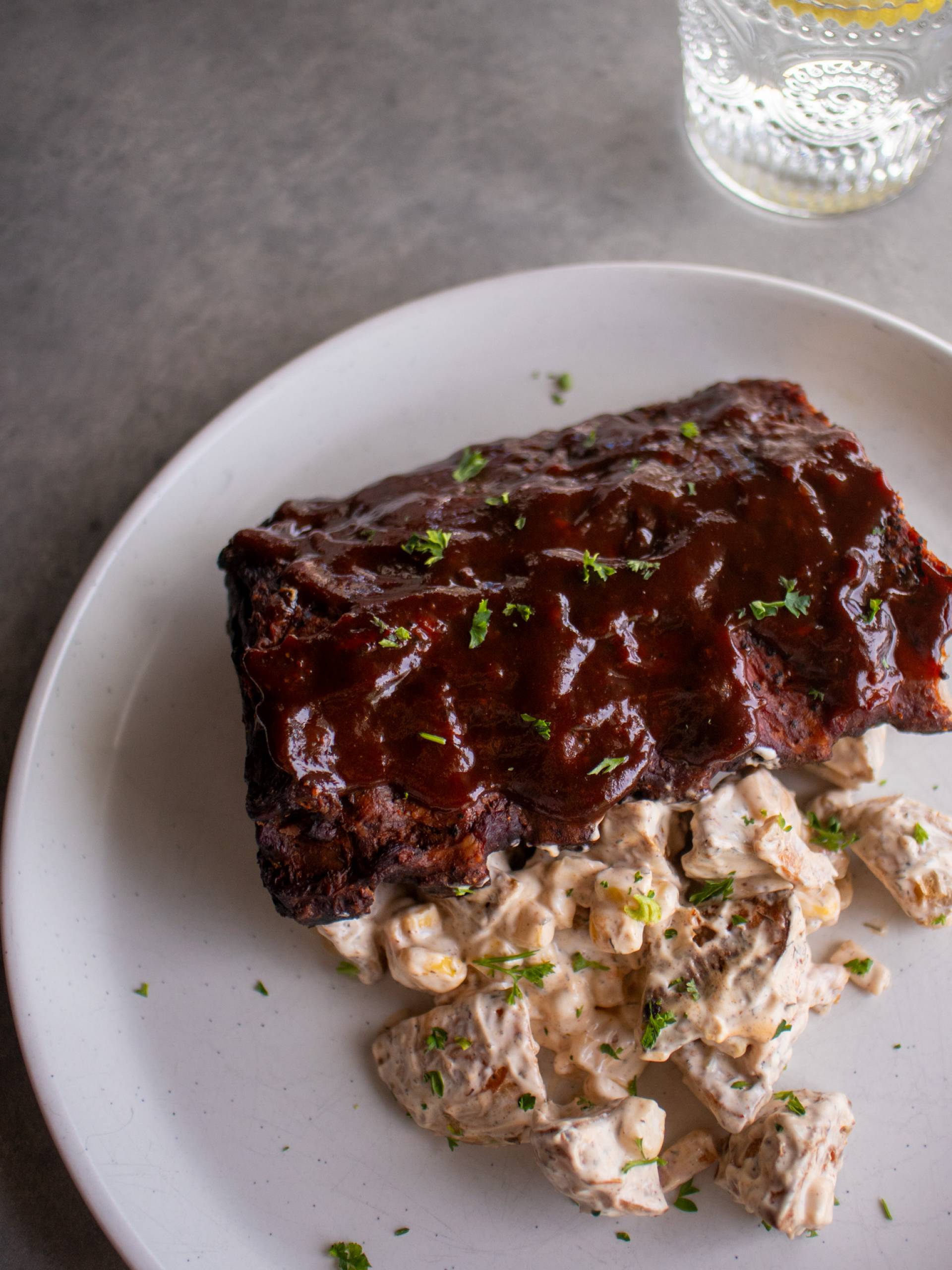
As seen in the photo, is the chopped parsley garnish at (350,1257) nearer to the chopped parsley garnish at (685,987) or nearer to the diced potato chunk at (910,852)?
the chopped parsley garnish at (685,987)

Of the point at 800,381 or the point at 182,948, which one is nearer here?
the point at 182,948

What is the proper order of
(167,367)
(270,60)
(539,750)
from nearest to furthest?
(539,750), (167,367), (270,60)

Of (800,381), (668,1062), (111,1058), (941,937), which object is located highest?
(800,381)

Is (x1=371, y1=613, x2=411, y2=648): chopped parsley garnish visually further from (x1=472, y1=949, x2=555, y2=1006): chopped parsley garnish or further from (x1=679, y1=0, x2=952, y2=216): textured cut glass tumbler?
(x1=679, y1=0, x2=952, y2=216): textured cut glass tumbler

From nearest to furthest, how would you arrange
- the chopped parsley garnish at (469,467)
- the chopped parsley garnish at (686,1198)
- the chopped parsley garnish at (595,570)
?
1. the chopped parsley garnish at (595,570)
2. the chopped parsley garnish at (686,1198)
3. the chopped parsley garnish at (469,467)

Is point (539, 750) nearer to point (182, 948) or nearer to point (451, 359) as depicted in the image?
point (182, 948)

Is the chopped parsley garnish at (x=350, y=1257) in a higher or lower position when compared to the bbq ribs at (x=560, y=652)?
lower

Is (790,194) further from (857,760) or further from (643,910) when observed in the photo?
(643,910)

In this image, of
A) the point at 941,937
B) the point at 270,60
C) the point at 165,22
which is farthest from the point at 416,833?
the point at 165,22

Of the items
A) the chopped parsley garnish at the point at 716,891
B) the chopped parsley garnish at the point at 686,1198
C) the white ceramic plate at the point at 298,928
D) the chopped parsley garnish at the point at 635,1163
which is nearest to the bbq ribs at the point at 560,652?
the chopped parsley garnish at the point at 716,891
